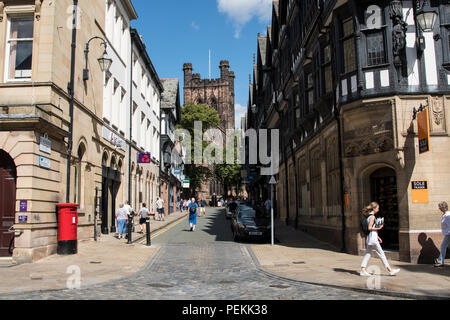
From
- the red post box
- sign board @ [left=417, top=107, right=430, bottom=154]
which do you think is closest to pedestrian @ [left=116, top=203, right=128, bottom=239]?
the red post box

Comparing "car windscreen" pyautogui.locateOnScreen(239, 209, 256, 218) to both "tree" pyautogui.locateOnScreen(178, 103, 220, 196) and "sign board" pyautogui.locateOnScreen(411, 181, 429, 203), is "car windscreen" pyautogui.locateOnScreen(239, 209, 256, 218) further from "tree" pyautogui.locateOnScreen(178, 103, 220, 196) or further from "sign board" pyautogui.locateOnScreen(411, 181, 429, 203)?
"tree" pyautogui.locateOnScreen(178, 103, 220, 196)

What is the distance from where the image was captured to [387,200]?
14.6 meters

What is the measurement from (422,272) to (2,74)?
14.1 metres

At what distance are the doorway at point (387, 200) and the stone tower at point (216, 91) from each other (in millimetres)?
100208

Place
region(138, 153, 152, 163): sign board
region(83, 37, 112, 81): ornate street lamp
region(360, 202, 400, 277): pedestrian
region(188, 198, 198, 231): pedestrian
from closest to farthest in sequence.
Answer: region(360, 202, 400, 277): pedestrian → region(83, 37, 112, 81): ornate street lamp → region(188, 198, 198, 231): pedestrian → region(138, 153, 152, 163): sign board

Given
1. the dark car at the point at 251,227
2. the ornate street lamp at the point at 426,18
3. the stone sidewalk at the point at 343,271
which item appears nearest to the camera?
the stone sidewalk at the point at 343,271

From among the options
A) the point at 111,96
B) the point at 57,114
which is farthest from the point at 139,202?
the point at 57,114

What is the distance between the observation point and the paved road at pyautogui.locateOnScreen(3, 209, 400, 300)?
8500mm

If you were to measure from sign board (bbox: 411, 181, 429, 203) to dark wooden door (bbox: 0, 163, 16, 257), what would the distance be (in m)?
12.2

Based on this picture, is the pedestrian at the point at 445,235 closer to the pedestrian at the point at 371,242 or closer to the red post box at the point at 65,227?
the pedestrian at the point at 371,242

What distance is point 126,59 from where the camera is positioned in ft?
89.4

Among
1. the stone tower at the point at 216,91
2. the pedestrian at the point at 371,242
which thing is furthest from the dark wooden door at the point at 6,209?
the stone tower at the point at 216,91

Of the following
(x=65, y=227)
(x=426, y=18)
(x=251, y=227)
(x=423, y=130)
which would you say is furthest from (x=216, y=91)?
(x=423, y=130)

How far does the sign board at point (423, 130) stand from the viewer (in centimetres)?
1252
